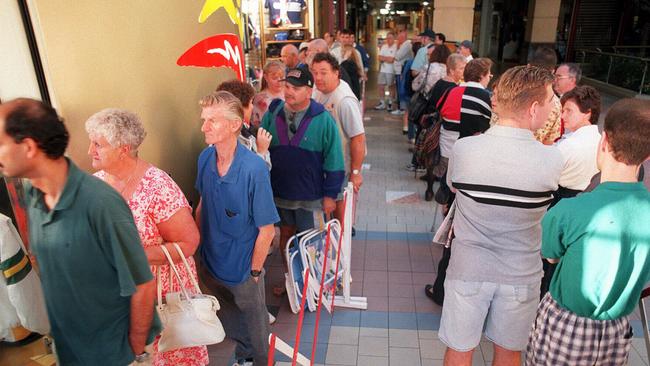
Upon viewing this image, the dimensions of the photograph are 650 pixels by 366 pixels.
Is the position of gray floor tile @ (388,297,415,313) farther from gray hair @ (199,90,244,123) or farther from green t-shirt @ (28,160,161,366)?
green t-shirt @ (28,160,161,366)

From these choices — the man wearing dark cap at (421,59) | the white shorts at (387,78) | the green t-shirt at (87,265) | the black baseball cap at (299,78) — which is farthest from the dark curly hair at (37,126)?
the white shorts at (387,78)

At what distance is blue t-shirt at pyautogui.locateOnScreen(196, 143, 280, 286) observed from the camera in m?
2.32

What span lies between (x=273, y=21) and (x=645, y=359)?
7588mm

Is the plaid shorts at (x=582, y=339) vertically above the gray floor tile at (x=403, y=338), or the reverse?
the plaid shorts at (x=582, y=339)

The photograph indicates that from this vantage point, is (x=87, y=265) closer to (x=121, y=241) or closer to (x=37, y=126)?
(x=121, y=241)

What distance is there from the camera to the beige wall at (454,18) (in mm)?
12961

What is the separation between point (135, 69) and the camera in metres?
2.48

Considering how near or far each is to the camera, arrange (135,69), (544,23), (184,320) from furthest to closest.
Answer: (544,23) < (135,69) < (184,320)

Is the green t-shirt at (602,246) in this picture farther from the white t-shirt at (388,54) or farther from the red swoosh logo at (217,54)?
the white t-shirt at (388,54)

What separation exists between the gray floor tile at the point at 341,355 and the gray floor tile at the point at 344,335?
0.04 m

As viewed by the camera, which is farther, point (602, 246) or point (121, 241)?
point (602, 246)

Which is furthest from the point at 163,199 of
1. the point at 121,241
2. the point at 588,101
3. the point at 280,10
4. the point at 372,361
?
the point at 280,10

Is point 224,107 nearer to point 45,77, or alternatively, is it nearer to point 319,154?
point 45,77

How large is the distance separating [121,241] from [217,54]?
2444 mm
